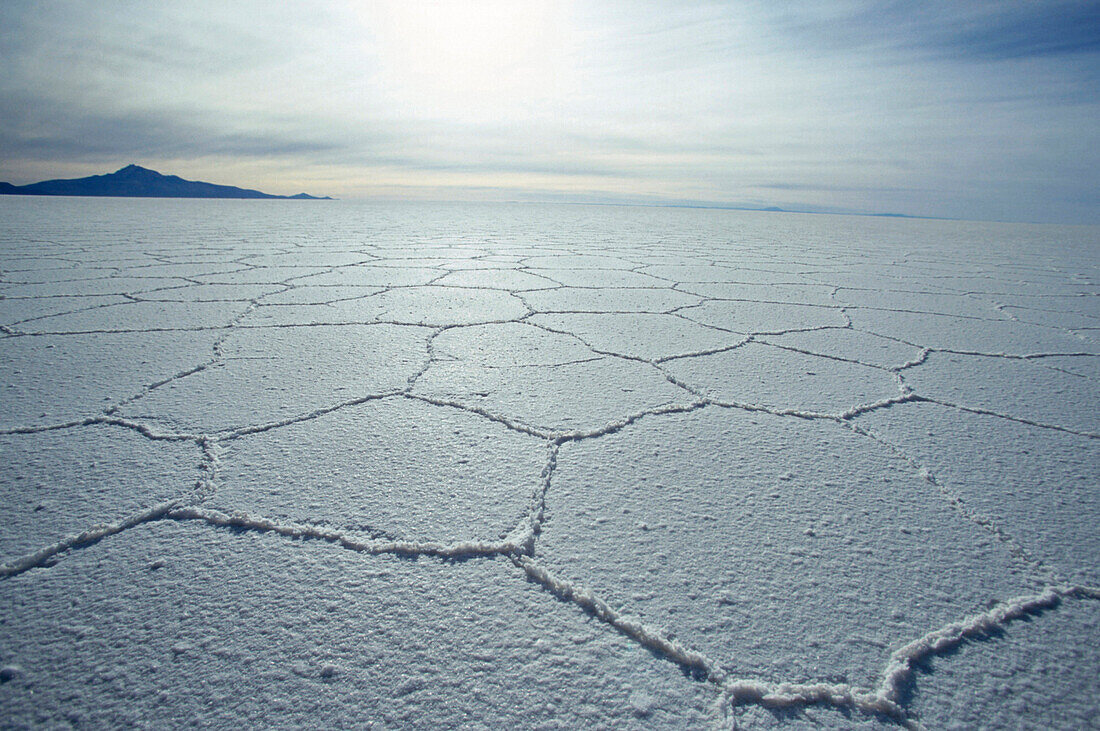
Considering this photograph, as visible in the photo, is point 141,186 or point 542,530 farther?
point 141,186

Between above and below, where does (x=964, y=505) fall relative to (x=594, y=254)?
below

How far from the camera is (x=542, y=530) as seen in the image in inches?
26.8

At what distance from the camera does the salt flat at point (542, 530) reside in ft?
1.54

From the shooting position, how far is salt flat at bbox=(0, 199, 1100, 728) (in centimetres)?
47

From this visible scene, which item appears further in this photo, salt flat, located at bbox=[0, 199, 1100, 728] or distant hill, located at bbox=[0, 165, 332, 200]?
distant hill, located at bbox=[0, 165, 332, 200]

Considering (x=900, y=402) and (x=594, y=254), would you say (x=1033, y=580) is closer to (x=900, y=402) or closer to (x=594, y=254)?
(x=900, y=402)

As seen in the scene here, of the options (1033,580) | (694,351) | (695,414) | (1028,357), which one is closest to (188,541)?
(695,414)

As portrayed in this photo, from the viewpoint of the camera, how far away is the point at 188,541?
25.3 inches

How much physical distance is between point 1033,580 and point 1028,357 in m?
1.26

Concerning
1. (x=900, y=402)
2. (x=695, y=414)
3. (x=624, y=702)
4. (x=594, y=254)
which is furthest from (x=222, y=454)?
(x=594, y=254)

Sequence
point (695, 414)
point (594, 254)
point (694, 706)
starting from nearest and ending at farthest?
point (694, 706) → point (695, 414) → point (594, 254)

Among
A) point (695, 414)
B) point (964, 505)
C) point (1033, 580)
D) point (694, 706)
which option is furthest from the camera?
point (695, 414)

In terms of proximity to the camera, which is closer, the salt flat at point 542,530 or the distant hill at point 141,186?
the salt flat at point 542,530

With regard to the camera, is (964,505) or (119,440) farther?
(119,440)
